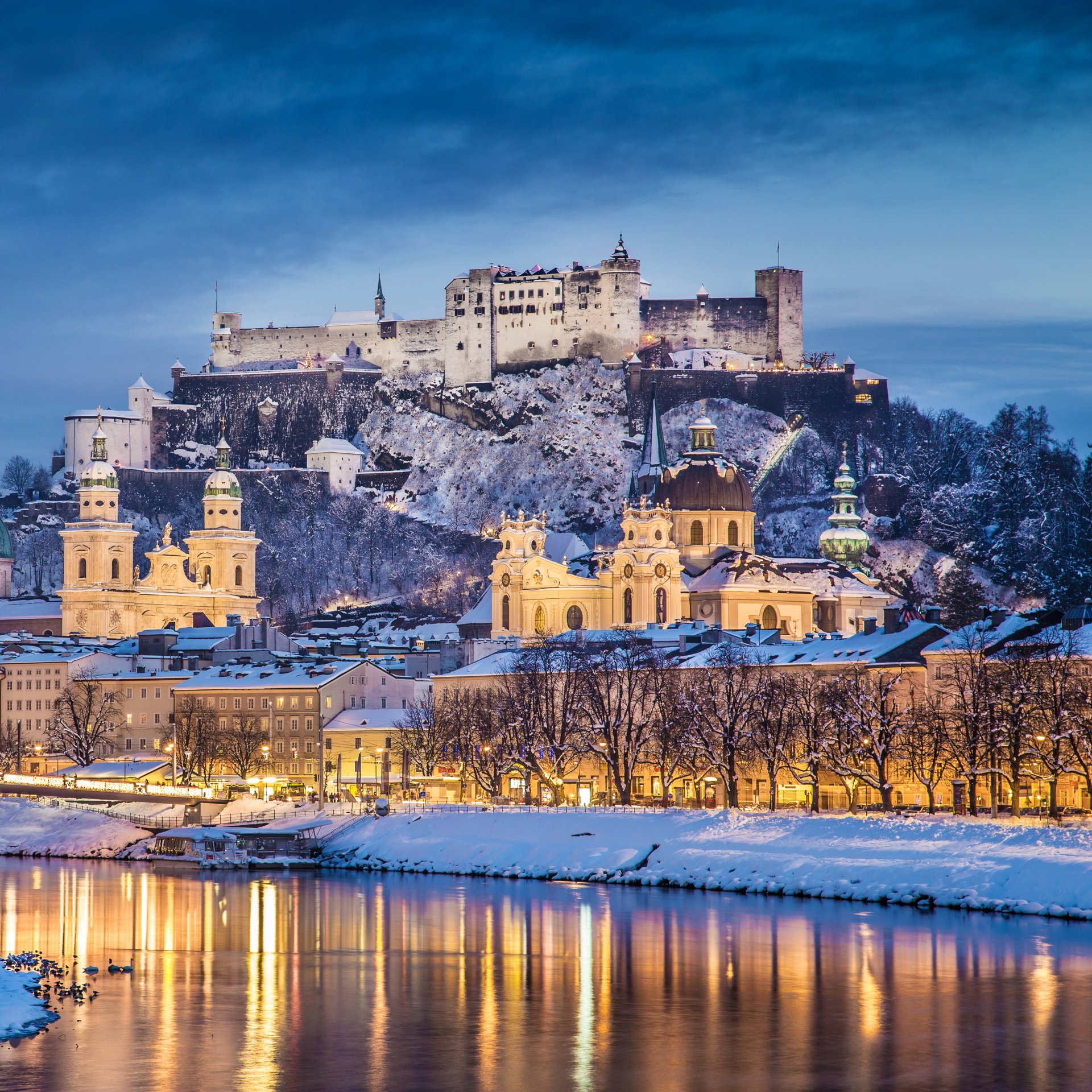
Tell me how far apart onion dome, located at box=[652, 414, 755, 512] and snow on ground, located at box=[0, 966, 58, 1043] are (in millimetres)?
80997

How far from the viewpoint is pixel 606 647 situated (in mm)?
88000

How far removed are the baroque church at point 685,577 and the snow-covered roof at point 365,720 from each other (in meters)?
15.8

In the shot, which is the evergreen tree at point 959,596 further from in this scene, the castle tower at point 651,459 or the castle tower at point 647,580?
the castle tower at point 651,459

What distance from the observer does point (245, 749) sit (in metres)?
88.2

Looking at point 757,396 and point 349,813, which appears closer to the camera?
point 349,813

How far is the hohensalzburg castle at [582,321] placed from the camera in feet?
522

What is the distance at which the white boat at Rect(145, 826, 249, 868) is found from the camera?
64.8 meters

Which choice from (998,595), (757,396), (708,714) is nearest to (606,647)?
(708,714)

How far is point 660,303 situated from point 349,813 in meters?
97.0

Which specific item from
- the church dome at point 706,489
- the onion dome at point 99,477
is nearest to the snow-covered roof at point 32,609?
the onion dome at point 99,477

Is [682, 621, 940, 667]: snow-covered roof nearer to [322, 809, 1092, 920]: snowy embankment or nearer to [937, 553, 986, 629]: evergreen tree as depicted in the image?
[937, 553, 986, 629]: evergreen tree

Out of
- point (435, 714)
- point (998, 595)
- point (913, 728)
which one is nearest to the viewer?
point (913, 728)

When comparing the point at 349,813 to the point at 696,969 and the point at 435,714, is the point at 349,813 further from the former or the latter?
the point at 696,969

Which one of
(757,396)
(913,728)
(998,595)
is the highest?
(757,396)
